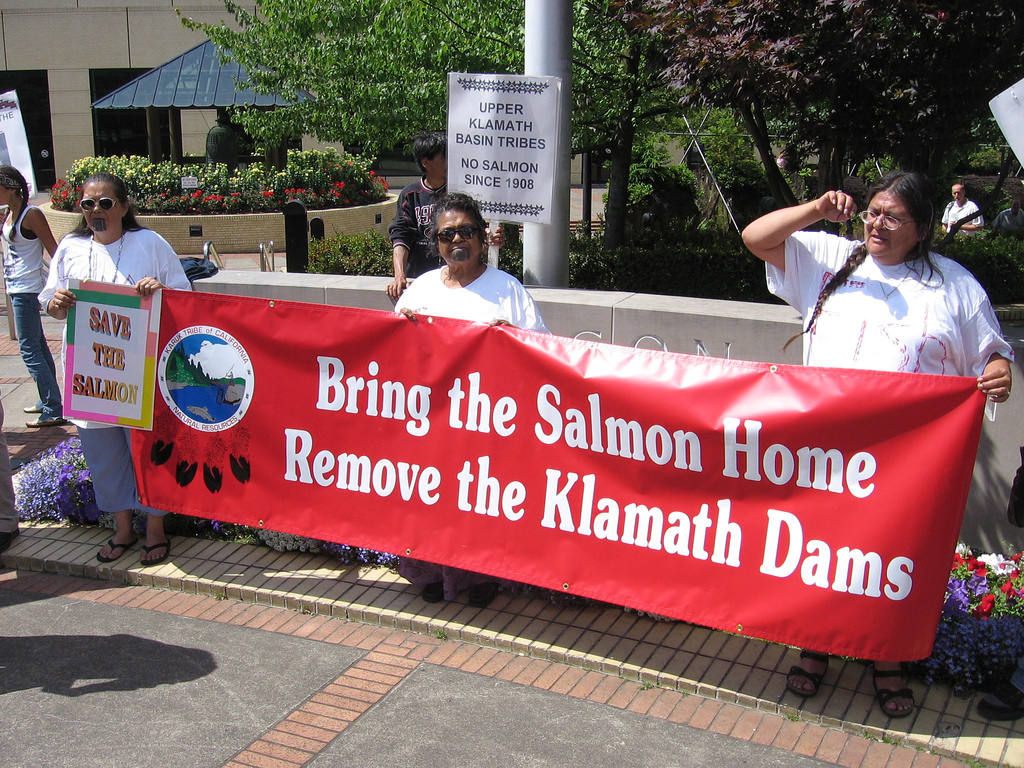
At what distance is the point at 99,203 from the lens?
Answer: 463 cm

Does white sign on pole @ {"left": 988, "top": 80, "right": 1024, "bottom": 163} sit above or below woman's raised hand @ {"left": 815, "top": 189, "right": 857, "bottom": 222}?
above

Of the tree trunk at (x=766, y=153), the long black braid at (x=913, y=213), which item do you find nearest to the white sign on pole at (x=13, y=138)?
the tree trunk at (x=766, y=153)

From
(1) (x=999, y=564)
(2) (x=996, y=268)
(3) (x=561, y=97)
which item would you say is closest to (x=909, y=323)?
(1) (x=999, y=564)

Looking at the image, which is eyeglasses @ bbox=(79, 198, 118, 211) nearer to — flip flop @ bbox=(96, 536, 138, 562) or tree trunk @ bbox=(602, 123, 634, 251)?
flip flop @ bbox=(96, 536, 138, 562)

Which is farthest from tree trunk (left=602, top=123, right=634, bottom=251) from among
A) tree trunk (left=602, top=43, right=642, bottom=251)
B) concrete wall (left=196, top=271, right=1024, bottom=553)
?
concrete wall (left=196, top=271, right=1024, bottom=553)

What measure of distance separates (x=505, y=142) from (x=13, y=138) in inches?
197

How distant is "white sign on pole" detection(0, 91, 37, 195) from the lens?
8.15m

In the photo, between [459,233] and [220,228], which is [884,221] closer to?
[459,233]

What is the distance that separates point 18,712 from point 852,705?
3146 millimetres

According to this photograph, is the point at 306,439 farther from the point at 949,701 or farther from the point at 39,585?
the point at 949,701

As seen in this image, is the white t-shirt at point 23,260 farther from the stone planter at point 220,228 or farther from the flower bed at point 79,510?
the stone planter at point 220,228

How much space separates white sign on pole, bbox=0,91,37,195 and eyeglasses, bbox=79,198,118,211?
4028 mm

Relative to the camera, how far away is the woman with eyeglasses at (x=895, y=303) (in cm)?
349

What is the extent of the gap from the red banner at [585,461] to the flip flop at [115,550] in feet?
1.41
